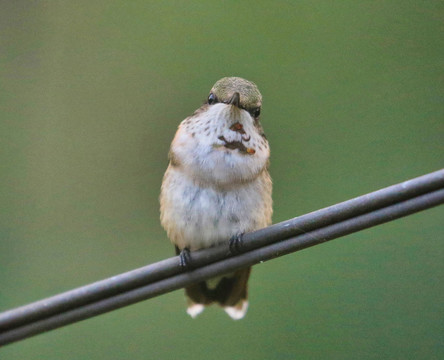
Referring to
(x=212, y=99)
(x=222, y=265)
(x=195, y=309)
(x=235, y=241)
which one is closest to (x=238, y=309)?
(x=195, y=309)

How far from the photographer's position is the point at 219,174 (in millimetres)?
2902

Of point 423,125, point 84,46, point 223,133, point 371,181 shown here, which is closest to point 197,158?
point 223,133

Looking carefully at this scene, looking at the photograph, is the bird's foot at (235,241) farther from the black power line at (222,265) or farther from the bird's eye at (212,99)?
the bird's eye at (212,99)

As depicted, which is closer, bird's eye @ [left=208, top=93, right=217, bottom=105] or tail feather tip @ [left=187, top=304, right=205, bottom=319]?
bird's eye @ [left=208, top=93, right=217, bottom=105]

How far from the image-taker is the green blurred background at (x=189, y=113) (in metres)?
4.27

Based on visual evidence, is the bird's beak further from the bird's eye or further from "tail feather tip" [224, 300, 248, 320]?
"tail feather tip" [224, 300, 248, 320]

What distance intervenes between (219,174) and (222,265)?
1.92 ft

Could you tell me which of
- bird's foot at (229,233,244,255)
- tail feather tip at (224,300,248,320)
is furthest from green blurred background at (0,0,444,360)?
bird's foot at (229,233,244,255)

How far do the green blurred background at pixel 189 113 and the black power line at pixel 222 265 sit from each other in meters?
2.06

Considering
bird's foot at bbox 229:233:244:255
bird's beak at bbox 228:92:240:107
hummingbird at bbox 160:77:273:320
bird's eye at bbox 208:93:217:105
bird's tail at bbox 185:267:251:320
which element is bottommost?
bird's foot at bbox 229:233:244:255

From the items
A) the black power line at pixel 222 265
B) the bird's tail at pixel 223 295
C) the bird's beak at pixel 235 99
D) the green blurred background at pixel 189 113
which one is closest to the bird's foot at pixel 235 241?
the black power line at pixel 222 265

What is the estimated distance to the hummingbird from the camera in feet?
9.59

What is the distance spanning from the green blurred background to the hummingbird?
1400 millimetres

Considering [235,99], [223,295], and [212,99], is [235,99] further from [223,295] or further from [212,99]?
[223,295]
